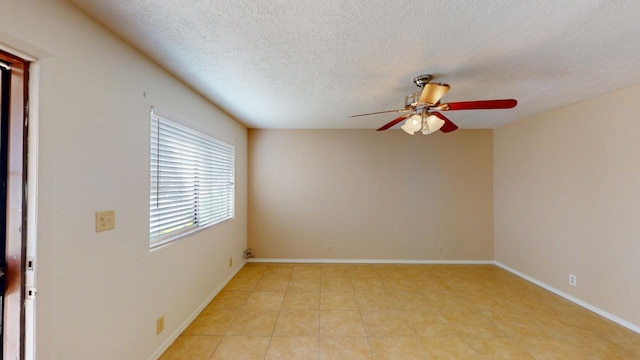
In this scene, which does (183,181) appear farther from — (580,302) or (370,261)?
(580,302)

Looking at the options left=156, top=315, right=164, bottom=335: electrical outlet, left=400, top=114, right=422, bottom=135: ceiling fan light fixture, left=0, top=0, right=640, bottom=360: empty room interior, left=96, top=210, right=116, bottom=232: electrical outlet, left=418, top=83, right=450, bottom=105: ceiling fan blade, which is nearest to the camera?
left=0, top=0, right=640, bottom=360: empty room interior

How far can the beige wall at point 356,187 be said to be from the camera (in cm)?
417

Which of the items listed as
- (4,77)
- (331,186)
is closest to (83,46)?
(4,77)

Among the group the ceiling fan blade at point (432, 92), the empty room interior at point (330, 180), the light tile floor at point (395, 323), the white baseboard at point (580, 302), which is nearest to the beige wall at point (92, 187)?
the empty room interior at point (330, 180)

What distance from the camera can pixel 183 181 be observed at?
2346mm

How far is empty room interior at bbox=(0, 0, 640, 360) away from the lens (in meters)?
1.26

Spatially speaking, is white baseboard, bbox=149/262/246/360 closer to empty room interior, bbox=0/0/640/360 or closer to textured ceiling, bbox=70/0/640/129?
empty room interior, bbox=0/0/640/360

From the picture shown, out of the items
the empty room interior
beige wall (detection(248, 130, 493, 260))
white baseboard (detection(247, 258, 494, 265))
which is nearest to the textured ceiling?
the empty room interior

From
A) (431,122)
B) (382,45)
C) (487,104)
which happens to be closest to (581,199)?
(487,104)

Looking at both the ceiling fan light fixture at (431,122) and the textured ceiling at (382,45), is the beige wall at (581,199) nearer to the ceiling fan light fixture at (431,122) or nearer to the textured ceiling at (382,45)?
the textured ceiling at (382,45)

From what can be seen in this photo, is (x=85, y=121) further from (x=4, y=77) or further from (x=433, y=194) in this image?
(x=433, y=194)

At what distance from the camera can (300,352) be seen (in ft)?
6.56

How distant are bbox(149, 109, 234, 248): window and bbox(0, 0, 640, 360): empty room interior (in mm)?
29

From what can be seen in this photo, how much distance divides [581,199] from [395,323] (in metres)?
2.62
